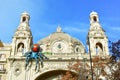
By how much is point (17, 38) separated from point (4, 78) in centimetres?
925

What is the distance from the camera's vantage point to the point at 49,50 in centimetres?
5894

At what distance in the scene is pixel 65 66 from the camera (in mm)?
48812

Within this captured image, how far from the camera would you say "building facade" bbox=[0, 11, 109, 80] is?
48.5 metres

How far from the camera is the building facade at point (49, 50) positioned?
4847 centimetres

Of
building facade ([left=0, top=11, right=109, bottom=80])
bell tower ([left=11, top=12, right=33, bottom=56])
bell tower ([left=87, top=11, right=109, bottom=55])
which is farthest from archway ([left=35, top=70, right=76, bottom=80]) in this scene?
bell tower ([left=87, top=11, right=109, bottom=55])

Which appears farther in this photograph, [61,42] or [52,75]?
[61,42]

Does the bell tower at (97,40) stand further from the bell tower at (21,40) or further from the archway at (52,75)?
the bell tower at (21,40)

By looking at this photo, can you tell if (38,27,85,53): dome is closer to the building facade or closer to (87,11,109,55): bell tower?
the building facade

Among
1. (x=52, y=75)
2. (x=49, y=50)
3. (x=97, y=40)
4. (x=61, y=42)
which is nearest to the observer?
(x=52, y=75)

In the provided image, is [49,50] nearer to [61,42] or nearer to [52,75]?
[61,42]

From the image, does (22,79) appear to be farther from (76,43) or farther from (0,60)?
(76,43)

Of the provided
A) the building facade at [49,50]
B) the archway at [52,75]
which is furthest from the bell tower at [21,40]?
the archway at [52,75]

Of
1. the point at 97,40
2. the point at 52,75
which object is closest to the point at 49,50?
the point at 52,75

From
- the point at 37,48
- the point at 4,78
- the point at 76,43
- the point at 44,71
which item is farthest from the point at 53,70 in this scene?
the point at 76,43
